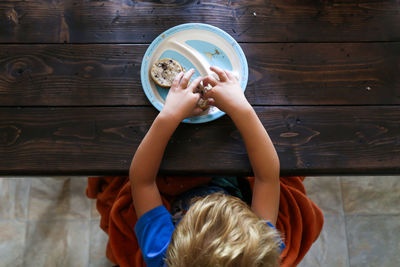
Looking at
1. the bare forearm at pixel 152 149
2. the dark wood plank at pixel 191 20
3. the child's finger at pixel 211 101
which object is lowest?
the bare forearm at pixel 152 149

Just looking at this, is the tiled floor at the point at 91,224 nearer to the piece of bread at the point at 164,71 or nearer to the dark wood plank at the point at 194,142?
the dark wood plank at the point at 194,142

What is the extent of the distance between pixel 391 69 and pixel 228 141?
1.54ft

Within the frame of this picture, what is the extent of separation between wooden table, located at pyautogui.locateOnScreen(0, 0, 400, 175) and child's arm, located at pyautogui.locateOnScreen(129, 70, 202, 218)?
37 millimetres

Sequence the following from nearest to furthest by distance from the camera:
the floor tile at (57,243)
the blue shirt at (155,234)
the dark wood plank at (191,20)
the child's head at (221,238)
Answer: the child's head at (221,238), the blue shirt at (155,234), the dark wood plank at (191,20), the floor tile at (57,243)

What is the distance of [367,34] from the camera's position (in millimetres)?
861

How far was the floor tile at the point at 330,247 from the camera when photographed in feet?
4.41

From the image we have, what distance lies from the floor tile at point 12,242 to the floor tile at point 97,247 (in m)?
0.28

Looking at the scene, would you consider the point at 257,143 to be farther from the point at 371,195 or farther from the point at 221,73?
the point at 371,195

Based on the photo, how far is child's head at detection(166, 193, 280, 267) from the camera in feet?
2.01

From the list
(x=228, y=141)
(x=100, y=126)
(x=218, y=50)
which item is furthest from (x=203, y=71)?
(x=100, y=126)

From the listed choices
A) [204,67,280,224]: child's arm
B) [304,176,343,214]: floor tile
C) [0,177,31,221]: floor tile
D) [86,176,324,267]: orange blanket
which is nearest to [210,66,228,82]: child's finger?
[204,67,280,224]: child's arm

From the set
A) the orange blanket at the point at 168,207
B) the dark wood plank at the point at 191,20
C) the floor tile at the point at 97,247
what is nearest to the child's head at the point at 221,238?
the orange blanket at the point at 168,207

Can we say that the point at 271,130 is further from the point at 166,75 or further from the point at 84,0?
the point at 84,0

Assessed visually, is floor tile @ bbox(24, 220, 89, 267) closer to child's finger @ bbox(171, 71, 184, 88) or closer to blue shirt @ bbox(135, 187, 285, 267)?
blue shirt @ bbox(135, 187, 285, 267)
